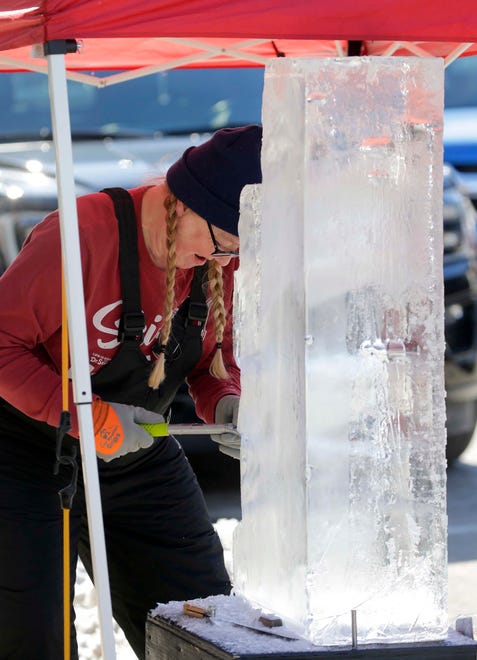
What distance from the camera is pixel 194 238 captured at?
262 centimetres

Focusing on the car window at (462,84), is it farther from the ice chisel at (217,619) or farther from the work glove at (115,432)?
the ice chisel at (217,619)

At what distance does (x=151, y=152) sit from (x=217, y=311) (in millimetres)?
2898

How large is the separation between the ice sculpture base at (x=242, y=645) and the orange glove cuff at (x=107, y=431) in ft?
1.13

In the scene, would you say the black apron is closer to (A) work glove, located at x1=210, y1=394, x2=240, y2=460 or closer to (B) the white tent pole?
(A) work glove, located at x1=210, y1=394, x2=240, y2=460

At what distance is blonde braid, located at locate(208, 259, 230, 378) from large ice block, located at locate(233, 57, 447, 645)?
23.3 inches

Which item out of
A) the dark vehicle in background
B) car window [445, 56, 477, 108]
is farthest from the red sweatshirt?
car window [445, 56, 477, 108]

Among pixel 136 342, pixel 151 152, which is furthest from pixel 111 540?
pixel 151 152

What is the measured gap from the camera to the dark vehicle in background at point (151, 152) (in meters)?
5.19

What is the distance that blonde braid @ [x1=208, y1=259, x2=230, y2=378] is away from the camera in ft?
9.22

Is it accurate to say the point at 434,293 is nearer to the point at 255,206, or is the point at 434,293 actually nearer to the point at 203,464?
the point at 255,206

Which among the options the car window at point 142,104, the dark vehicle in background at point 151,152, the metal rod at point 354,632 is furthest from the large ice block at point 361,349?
the car window at point 142,104

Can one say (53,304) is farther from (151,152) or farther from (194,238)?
(151,152)

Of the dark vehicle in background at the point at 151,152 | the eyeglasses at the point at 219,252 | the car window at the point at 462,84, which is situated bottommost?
the eyeglasses at the point at 219,252

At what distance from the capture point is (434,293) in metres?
Result: 2.20
